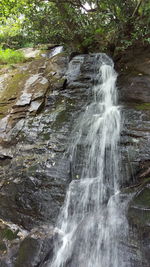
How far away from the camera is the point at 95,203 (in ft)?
11.9

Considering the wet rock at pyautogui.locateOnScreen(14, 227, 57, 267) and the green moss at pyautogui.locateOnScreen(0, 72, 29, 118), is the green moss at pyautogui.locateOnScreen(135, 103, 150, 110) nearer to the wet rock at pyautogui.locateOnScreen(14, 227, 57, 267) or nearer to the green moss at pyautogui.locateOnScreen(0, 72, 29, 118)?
the wet rock at pyautogui.locateOnScreen(14, 227, 57, 267)

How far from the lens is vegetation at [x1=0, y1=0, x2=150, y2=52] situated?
614cm

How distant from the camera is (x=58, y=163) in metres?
4.23

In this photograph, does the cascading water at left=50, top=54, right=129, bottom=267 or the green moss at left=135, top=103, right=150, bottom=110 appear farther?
the green moss at left=135, top=103, right=150, bottom=110

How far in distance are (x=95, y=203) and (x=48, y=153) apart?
1.53 metres

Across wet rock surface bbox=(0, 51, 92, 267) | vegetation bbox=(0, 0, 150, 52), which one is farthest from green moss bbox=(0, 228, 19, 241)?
vegetation bbox=(0, 0, 150, 52)

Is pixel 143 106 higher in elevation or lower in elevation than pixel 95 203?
higher

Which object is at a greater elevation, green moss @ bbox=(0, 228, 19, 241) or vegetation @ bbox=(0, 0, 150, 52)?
vegetation @ bbox=(0, 0, 150, 52)

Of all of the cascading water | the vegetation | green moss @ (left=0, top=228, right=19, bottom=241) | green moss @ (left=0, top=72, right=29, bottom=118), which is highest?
the vegetation

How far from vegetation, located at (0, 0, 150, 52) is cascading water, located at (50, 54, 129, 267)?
2959mm

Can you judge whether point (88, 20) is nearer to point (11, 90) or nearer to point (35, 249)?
point (11, 90)

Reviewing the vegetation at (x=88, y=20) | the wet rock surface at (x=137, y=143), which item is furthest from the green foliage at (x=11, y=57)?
the wet rock surface at (x=137, y=143)


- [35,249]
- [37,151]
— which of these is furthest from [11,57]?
[35,249]

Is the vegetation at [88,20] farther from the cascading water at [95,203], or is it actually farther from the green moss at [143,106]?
the cascading water at [95,203]
